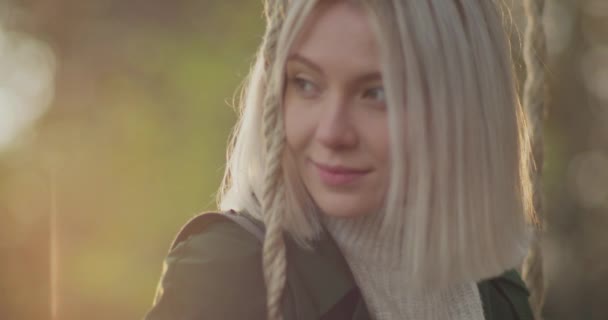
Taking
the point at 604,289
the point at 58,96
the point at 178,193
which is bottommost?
the point at 604,289

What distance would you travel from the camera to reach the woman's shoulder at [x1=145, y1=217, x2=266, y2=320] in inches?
60.3

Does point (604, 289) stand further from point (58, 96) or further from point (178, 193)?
point (58, 96)

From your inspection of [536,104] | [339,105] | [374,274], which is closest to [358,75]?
[339,105]

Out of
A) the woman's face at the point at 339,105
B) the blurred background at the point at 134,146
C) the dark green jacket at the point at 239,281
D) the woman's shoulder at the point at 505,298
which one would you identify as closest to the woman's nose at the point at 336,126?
the woman's face at the point at 339,105

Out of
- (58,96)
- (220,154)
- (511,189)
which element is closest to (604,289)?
(220,154)

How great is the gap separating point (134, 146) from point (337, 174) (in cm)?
485

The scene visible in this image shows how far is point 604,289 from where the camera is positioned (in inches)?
254

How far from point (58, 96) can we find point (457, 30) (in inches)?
200

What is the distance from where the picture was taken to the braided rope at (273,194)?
1423 millimetres

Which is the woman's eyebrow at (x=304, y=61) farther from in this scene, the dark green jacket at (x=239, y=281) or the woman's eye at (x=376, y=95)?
the dark green jacket at (x=239, y=281)

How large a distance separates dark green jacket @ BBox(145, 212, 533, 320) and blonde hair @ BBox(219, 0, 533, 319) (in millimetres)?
59

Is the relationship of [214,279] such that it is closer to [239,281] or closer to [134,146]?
[239,281]

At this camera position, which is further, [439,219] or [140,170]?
[140,170]

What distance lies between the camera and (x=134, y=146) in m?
6.32
